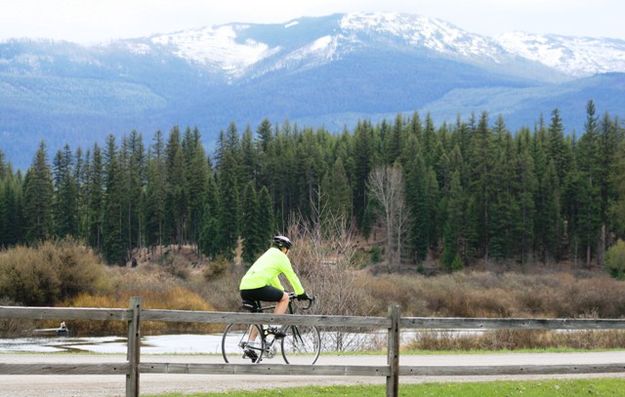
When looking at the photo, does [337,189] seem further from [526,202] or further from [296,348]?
[296,348]

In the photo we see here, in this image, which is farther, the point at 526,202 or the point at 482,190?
the point at 482,190

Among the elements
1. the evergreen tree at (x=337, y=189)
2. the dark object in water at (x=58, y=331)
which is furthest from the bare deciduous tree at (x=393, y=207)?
the dark object in water at (x=58, y=331)

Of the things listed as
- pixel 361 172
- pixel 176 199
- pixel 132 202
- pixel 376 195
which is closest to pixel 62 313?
pixel 376 195

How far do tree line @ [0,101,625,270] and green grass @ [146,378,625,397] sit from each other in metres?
72.7

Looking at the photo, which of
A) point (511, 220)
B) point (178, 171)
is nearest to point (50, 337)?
point (511, 220)

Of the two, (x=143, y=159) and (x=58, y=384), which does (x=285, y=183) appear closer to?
(x=143, y=159)

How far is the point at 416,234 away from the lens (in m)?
107

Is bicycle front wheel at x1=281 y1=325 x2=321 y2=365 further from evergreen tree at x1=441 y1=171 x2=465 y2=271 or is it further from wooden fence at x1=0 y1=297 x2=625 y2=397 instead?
evergreen tree at x1=441 y1=171 x2=465 y2=271

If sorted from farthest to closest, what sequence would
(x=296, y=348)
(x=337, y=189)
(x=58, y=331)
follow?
(x=337, y=189)
(x=58, y=331)
(x=296, y=348)

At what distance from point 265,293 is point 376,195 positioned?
90736 mm

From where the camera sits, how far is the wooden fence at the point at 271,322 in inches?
530

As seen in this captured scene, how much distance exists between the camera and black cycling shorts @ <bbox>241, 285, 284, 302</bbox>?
17328mm

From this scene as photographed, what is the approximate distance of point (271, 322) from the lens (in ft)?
48.9

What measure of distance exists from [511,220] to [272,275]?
87.2 metres
